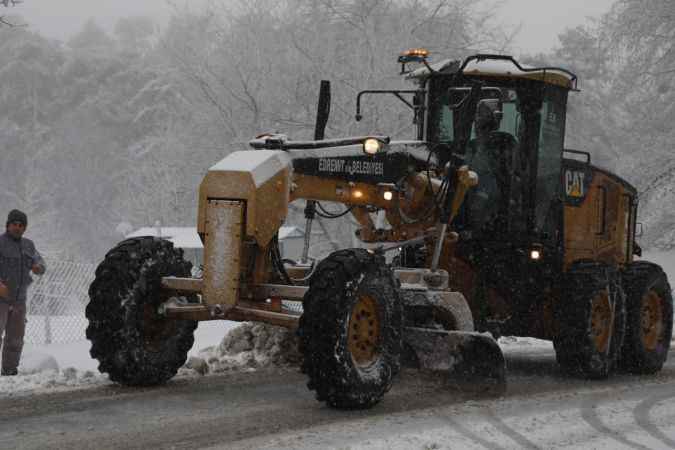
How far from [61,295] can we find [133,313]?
32.0 feet

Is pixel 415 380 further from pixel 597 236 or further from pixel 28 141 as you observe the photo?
pixel 28 141

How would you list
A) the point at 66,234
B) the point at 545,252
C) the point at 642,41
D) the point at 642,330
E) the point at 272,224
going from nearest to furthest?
the point at 272,224, the point at 545,252, the point at 642,330, the point at 642,41, the point at 66,234

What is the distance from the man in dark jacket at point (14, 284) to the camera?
9312 mm

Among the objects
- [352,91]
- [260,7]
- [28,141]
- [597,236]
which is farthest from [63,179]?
[597,236]

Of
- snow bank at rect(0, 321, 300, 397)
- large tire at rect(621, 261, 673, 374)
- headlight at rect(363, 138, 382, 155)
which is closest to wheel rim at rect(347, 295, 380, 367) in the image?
headlight at rect(363, 138, 382, 155)

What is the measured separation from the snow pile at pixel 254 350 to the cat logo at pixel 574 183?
329 centimetres

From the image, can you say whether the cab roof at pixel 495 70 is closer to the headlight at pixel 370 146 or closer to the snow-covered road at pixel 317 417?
the headlight at pixel 370 146

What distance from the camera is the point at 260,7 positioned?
2714cm

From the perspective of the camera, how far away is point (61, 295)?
17.0 m

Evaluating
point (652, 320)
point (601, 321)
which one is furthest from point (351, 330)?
point (652, 320)

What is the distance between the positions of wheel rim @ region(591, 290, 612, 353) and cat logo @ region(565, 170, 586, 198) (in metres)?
1.18

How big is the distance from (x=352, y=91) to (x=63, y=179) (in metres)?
37.1

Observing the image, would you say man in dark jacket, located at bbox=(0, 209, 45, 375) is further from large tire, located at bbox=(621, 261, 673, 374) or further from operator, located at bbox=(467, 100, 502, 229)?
large tire, located at bbox=(621, 261, 673, 374)

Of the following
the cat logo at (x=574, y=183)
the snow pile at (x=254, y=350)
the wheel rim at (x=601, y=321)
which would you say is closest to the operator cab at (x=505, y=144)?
the cat logo at (x=574, y=183)
